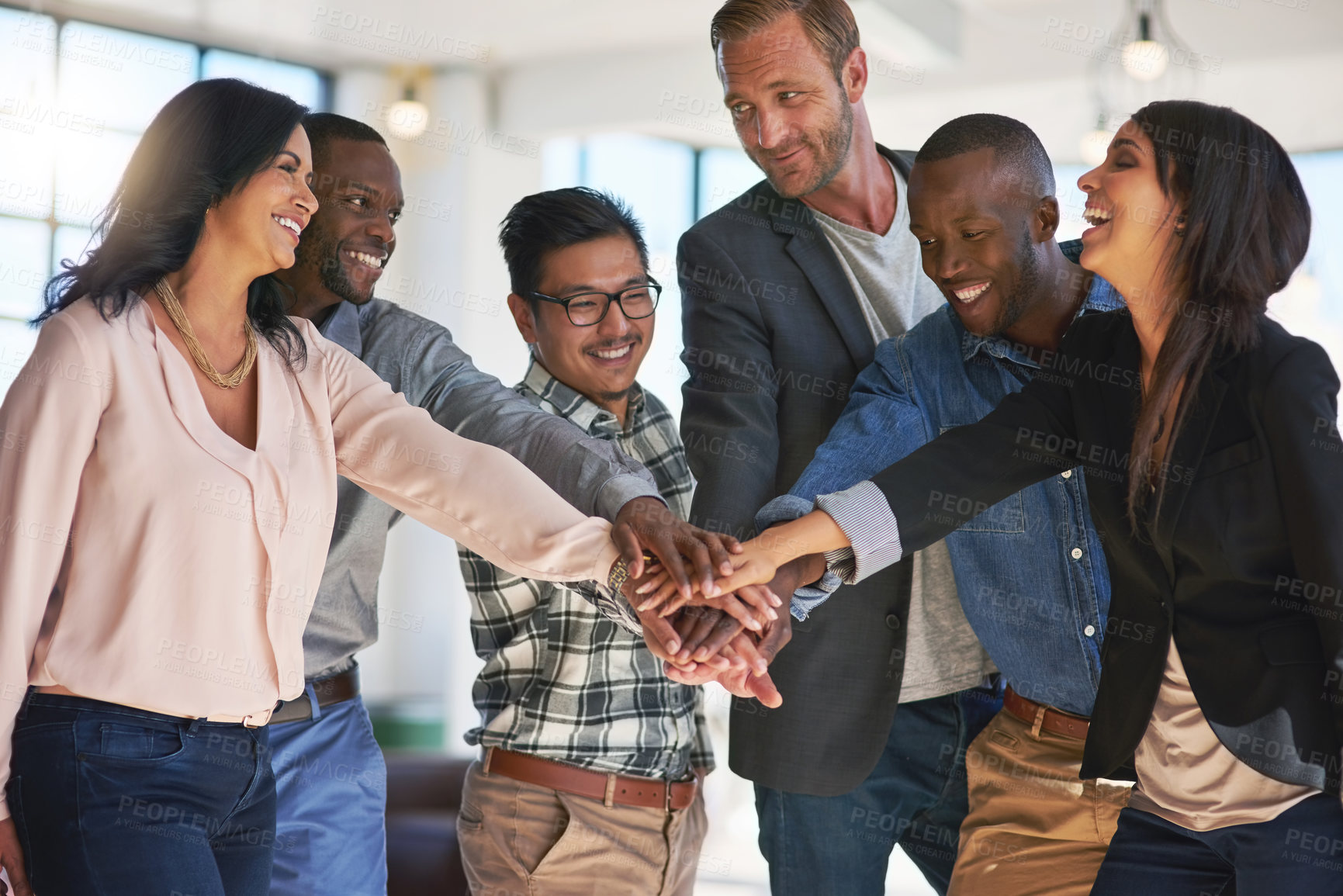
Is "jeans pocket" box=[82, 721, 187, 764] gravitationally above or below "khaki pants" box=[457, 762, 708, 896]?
above

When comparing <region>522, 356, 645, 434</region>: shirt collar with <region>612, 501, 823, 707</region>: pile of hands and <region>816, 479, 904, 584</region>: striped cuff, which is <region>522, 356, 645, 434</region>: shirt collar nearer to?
<region>612, 501, 823, 707</region>: pile of hands

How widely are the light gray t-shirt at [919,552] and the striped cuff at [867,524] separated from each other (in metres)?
0.33

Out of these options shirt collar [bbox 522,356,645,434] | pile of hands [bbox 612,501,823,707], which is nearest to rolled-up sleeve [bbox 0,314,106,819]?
pile of hands [bbox 612,501,823,707]

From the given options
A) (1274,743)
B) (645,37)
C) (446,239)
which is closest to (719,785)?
(446,239)

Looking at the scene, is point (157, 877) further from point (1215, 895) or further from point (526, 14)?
point (526, 14)

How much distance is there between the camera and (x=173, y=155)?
1936mm

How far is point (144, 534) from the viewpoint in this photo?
172cm

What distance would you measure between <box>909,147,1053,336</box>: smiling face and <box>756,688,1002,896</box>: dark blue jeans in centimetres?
74

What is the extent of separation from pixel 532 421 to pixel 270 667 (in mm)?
775

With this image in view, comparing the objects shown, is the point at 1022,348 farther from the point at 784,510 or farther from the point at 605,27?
the point at 605,27

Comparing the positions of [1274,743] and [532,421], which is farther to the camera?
[532,421]

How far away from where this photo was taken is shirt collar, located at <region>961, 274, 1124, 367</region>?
2383 mm

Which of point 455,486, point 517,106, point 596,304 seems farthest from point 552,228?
point 517,106

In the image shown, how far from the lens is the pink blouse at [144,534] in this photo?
1673 millimetres
